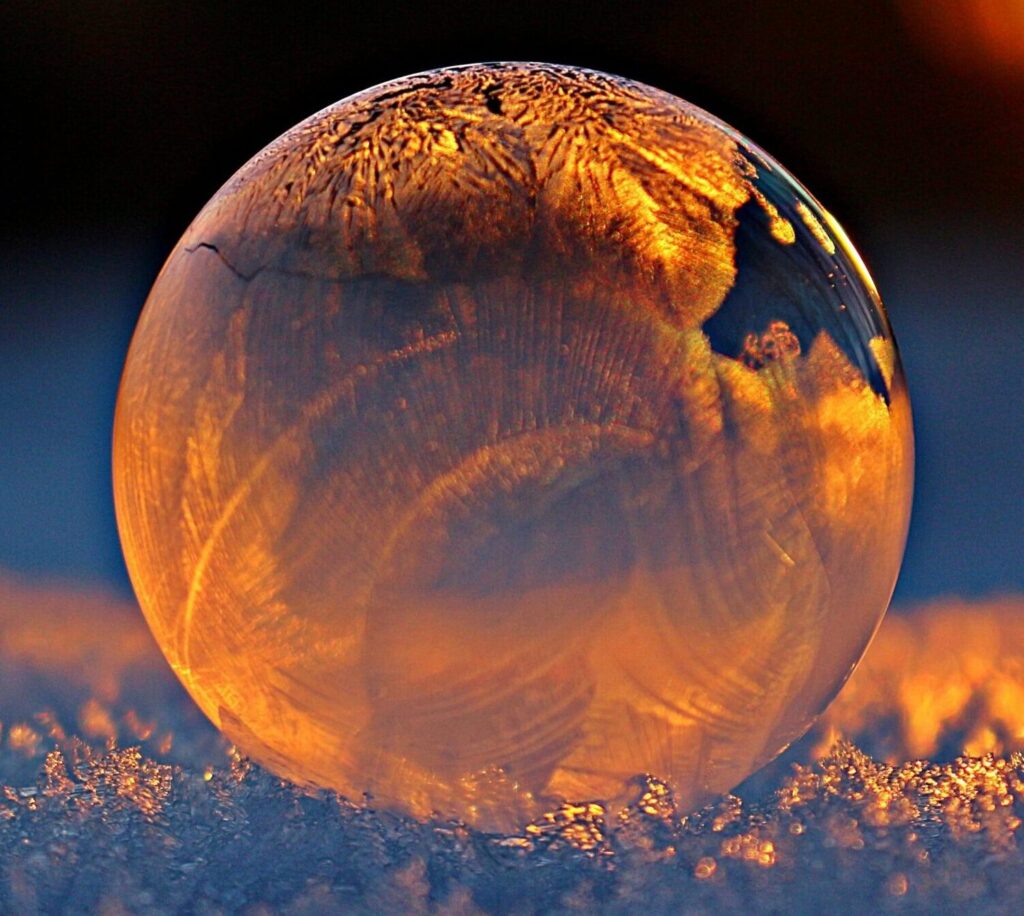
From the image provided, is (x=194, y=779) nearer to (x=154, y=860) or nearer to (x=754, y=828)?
(x=154, y=860)

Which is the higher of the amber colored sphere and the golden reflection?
the amber colored sphere

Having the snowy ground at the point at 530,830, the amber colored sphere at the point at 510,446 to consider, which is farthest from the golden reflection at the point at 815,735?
the amber colored sphere at the point at 510,446

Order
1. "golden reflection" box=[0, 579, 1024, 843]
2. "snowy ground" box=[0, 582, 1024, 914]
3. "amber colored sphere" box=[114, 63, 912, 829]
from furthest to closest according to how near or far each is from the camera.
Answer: "golden reflection" box=[0, 579, 1024, 843], "snowy ground" box=[0, 582, 1024, 914], "amber colored sphere" box=[114, 63, 912, 829]

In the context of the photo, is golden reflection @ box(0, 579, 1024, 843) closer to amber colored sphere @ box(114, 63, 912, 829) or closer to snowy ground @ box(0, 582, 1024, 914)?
snowy ground @ box(0, 582, 1024, 914)

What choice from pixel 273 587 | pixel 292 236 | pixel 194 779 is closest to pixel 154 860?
pixel 194 779

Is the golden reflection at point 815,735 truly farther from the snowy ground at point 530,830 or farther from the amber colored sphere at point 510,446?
the amber colored sphere at point 510,446

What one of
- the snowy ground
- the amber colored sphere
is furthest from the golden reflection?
the amber colored sphere
